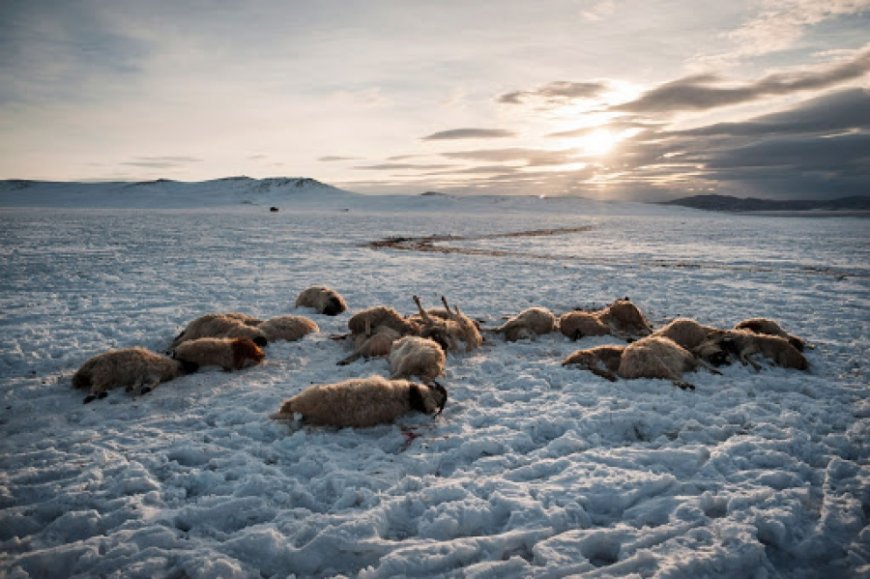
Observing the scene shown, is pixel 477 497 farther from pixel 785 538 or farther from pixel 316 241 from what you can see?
pixel 316 241

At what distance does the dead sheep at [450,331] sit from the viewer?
28.6 ft

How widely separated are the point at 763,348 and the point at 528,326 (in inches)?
155

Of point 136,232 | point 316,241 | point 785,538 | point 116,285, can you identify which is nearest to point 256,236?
point 316,241

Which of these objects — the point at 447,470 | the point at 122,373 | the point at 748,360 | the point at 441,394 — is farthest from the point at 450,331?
the point at 122,373

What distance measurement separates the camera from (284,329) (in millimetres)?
9398

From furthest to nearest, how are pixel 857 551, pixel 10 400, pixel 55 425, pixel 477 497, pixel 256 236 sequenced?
pixel 256 236, pixel 10 400, pixel 55 425, pixel 477 497, pixel 857 551

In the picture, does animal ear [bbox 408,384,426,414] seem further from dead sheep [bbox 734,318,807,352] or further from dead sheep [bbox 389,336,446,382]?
dead sheep [bbox 734,318,807,352]

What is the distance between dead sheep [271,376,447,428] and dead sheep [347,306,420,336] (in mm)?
2879

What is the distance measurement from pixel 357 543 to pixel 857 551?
3.86 meters

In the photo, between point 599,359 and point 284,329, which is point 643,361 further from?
point 284,329

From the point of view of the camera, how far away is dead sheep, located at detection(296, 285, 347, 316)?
11656 millimetres

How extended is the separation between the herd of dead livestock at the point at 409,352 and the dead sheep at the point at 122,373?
0.01m

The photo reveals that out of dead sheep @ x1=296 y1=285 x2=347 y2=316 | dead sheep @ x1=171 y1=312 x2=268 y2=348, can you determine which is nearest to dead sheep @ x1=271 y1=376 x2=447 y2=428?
dead sheep @ x1=171 y1=312 x2=268 y2=348

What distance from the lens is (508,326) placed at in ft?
32.2
